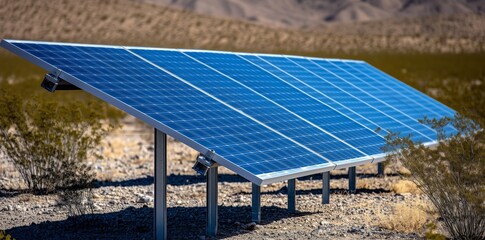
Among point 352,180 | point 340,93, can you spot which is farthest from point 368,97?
point 352,180

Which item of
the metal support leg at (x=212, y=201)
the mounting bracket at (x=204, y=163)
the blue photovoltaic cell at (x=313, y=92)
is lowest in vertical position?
the metal support leg at (x=212, y=201)

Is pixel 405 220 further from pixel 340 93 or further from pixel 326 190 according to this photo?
pixel 340 93

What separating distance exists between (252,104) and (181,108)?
2.22m

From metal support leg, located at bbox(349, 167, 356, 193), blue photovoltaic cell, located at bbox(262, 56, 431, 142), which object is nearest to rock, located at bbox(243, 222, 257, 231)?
blue photovoltaic cell, located at bbox(262, 56, 431, 142)

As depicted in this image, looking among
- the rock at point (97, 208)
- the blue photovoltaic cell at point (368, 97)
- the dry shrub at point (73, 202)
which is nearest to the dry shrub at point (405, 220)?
the blue photovoltaic cell at point (368, 97)

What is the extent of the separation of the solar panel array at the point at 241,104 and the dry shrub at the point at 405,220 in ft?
3.80

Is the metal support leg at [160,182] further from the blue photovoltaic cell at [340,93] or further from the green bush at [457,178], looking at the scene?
the blue photovoltaic cell at [340,93]

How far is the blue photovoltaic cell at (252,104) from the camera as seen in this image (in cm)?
1595

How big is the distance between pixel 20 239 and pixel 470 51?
10692cm

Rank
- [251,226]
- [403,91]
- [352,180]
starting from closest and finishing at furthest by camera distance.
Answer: [251,226] → [352,180] → [403,91]

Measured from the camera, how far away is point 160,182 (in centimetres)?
1456

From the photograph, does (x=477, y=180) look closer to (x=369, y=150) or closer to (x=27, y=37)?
(x=369, y=150)

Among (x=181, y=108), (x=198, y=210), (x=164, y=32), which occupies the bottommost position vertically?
(x=198, y=210)

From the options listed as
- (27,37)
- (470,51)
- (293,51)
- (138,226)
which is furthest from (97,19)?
(138,226)
